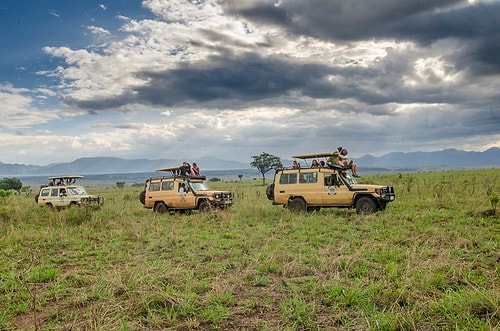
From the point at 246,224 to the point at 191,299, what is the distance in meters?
8.02

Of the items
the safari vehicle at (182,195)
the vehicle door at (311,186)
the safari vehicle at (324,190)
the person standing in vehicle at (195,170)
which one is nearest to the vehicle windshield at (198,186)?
the safari vehicle at (182,195)

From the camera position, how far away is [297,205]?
16.5 metres

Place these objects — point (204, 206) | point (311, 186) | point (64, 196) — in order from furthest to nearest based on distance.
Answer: point (64, 196) < point (204, 206) < point (311, 186)

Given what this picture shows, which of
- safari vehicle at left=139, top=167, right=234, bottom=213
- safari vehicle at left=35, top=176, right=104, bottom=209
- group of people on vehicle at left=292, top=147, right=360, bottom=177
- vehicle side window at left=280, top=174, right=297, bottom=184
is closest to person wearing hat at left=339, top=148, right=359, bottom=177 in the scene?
group of people on vehicle at left=292, top=147, right=360, bottom=177

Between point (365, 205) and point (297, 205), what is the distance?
297cm

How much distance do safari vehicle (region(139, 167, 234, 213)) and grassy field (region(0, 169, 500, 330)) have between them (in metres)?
4.72

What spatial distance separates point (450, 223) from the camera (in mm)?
11656

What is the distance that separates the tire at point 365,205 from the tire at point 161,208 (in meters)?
9.11

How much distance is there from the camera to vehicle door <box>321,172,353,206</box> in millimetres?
15305

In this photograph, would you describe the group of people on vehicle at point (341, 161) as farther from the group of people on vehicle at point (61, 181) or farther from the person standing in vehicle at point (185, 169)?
the group of people on vehicle at point (61, 181)

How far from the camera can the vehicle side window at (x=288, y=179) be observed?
16.7 meters

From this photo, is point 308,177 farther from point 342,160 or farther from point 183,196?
point 183,196

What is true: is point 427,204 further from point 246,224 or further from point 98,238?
point 98,238

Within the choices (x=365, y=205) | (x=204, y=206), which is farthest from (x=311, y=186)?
(x=204, y=206)
